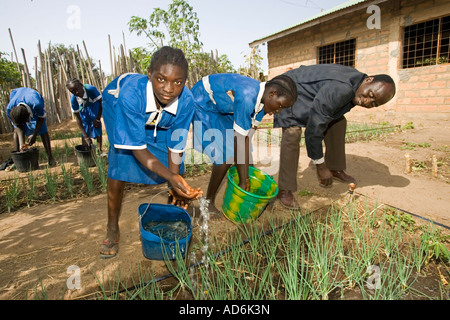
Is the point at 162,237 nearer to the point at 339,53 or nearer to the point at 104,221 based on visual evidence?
the point at 104,221

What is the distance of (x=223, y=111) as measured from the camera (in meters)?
2.17

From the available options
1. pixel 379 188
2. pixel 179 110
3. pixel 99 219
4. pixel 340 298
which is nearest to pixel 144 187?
pixel 99 219

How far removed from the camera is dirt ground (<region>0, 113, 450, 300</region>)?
1.64m

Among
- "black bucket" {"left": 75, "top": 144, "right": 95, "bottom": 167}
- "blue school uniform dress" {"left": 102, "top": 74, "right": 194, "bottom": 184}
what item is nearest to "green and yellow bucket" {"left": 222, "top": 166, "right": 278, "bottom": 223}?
"blue school uniform dress" {"left": 102, "top": 74, "right": 194, "bottom": 184}

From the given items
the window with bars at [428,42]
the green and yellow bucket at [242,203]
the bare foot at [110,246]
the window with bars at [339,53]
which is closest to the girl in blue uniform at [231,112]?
the green and yellow bucket at [242,203]

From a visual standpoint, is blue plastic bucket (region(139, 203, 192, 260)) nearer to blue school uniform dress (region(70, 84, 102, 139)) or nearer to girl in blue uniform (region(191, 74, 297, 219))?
girl in blue uniform (region(191, 74, 297, 219))

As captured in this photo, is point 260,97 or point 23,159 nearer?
point 260,97

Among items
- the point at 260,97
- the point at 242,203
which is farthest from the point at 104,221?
the point at 260,97

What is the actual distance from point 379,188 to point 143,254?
2458 millimetres

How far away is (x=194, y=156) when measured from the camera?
421cm

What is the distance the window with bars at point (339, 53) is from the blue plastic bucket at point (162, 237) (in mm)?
7480

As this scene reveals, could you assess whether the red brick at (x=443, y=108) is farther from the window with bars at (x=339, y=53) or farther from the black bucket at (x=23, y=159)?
the black bucket at (x=23, y=159)

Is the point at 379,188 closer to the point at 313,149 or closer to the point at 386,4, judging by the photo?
the point at 313,149

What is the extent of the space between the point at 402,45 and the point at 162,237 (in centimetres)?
734
